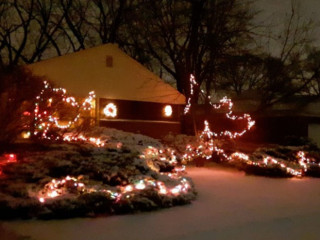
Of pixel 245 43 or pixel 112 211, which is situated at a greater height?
pixel 245 43

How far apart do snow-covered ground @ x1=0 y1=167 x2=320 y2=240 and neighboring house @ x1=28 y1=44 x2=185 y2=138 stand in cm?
875

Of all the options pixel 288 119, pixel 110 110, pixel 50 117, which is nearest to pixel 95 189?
pixel 50 117

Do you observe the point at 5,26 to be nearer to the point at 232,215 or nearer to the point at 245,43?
the point at 245,43

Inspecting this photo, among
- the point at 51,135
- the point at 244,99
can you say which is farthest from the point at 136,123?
the point at 244,99

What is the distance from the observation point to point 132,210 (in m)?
8.03

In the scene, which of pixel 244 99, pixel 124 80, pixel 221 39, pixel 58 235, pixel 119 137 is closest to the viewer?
pixel 58 235

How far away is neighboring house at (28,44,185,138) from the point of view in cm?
1738

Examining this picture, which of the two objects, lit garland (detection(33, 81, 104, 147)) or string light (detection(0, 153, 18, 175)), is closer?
string light (detection(0, 153, 18, 175))

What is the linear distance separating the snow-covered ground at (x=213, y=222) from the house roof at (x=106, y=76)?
8.68 m

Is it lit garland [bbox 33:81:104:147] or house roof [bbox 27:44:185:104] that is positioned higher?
house roof [bbox 27:44:185:104]

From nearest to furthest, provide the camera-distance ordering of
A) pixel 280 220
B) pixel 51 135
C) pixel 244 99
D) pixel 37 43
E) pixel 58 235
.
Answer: pixel 58 235 → pixel 280 220 → pixel 51 135 → pixel 244 99 → pixel 37 43

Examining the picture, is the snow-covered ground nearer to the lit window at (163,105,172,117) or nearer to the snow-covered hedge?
the snow-covered hedge

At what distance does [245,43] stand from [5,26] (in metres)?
16.3

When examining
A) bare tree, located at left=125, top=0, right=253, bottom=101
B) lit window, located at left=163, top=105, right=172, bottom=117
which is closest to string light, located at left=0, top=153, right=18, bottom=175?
lit window, located at left=163, top=105, right=172, bottom=117
